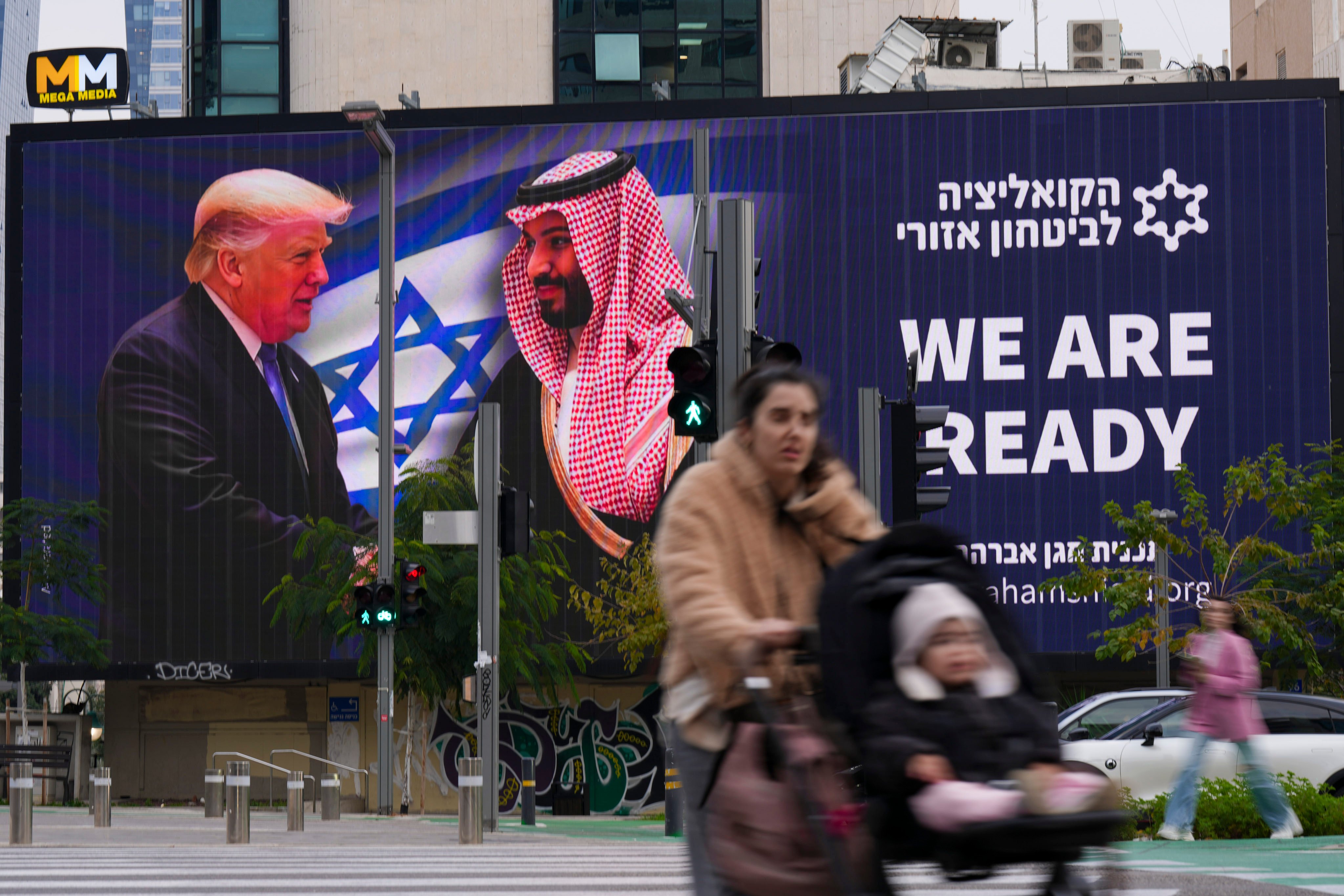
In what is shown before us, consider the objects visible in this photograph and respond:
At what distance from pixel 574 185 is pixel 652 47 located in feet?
36.6

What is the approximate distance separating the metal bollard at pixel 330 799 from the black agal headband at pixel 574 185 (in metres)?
16.6

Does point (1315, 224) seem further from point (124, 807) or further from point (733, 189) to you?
point (124, 807)

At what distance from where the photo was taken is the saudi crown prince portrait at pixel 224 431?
123 feet

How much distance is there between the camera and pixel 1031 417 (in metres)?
36.4

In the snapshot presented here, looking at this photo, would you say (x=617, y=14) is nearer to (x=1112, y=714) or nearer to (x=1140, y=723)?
(x=1112, y=714)

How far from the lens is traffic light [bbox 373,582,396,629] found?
78.5ft

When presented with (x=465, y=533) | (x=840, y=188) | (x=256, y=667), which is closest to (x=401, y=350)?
(x=256, y=667)

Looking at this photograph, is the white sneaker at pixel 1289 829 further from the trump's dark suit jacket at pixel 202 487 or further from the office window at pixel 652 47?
the office window at pixel 652 47

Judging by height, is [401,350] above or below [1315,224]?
below

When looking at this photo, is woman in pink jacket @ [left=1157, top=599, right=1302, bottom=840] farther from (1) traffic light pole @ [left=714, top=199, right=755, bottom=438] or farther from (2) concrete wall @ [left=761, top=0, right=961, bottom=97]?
(2) concrete wall @ [left=761, top=0, right=961, bottom=97]

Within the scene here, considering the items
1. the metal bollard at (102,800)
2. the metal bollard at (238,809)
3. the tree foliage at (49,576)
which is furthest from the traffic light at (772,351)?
the tree foliage at (49,576)

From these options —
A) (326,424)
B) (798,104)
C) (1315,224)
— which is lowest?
(326,424)

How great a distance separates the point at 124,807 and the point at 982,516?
18766mm

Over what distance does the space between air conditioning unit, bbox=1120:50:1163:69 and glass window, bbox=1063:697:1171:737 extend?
42113 mm
